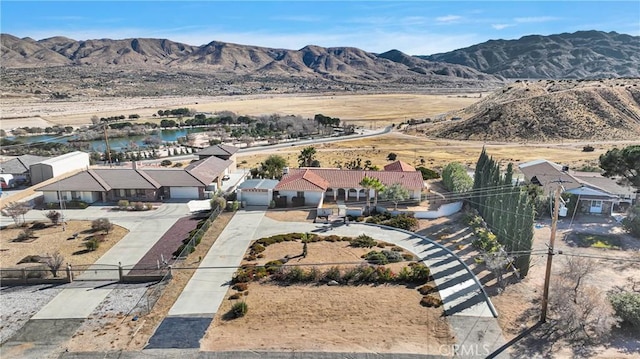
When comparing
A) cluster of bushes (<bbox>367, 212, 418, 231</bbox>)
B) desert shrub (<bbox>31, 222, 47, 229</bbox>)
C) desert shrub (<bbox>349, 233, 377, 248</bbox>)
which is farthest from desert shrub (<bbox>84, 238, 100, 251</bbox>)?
cluster of bushes (<bbox>367, 212, 418, 231</bbox>)

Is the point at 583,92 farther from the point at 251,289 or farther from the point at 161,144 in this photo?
the point at 251,289

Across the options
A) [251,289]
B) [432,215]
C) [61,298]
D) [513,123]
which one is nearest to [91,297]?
[61,298]

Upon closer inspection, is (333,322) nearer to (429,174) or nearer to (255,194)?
(255,194)

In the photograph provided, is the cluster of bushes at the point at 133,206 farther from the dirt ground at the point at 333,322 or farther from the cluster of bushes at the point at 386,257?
the cluster of bushes at the point at 386,257

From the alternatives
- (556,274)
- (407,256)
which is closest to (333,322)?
(407,256)

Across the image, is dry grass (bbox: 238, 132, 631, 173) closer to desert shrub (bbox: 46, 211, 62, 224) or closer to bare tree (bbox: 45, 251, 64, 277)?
desert shrub (bbox: 46, 211, 62, 224)

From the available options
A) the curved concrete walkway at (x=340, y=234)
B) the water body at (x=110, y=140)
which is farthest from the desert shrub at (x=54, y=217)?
the water body at (x=110, y=140)
